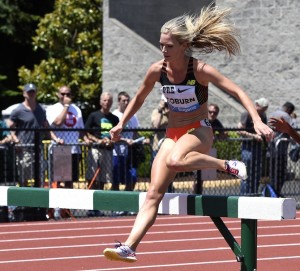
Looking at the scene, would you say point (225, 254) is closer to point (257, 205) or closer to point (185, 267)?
point (185, 267)

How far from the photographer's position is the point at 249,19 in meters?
24.4

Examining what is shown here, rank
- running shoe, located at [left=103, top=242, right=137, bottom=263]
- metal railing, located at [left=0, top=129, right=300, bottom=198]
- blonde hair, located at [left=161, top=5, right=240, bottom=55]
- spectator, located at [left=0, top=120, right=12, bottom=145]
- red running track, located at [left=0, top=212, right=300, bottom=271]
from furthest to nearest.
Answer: metal railing, located at [left=0, top=129, right=300, bottom=198] → spectator, located at [left=0, top=120, right=12, bottom=145] → red running track, located at [left=0, top=212, right=300, bottom=271] → blonde hair, located at [left=161, top=5, right=240, bottom=55] → running shoe, located at [left=103, top=242, right=137, bottom=263]

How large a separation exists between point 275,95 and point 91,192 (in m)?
16.2

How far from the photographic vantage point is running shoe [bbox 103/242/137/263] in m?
8.35

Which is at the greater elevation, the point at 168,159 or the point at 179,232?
the point at 168,159

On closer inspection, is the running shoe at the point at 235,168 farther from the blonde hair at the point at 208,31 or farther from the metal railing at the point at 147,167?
the metal railing at the point at 147,167

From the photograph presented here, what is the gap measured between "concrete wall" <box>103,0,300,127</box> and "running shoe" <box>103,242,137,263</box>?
15.5 meters

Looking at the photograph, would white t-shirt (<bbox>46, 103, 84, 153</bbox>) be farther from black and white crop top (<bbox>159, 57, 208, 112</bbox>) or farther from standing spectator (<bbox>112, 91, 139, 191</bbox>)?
black and white crop top (<bbox>159, 57, 208, 112</bbox>)

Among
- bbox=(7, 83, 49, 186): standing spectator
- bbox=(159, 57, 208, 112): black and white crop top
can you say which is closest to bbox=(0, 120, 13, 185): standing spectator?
bbox=(7, 83, 49, 186): standing spectator

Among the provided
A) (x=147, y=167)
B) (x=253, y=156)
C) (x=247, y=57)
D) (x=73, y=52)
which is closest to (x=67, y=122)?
(x=147, y=167)

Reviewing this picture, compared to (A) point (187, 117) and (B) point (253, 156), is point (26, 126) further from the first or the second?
(A) point (187, 117)

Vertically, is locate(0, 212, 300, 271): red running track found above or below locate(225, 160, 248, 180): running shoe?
below

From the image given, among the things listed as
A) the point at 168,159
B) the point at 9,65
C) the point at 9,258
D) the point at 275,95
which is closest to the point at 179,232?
the point at 9,258

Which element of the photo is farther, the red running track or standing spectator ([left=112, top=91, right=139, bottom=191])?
standing spectator ([left=112, top=91, right=139, bottom=191])
